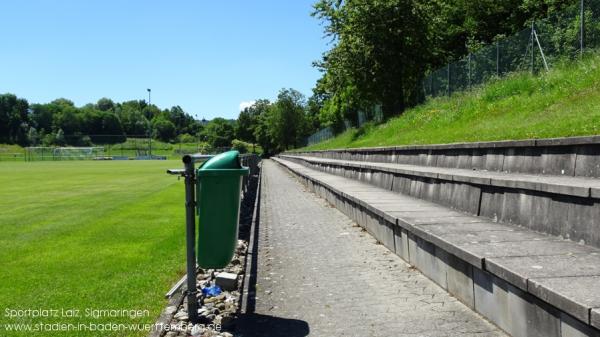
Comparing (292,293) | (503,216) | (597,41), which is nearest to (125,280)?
(292,293)

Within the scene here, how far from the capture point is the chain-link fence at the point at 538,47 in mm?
12570

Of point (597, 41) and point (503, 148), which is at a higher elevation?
point (597, 41)

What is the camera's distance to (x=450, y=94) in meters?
21.7

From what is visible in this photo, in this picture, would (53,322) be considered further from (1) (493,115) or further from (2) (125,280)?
(1) (493,115)

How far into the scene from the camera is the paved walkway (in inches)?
150

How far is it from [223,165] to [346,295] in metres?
1.61

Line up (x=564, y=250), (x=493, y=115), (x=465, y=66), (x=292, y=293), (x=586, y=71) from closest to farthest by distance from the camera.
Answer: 1. (x=564, y=250)
2. (x=292, y=293)
3. (x=586, y=71)
4. (x=493, y=115)
5. (x=465, y=66)

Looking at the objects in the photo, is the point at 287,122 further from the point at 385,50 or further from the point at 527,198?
the point at 527,198

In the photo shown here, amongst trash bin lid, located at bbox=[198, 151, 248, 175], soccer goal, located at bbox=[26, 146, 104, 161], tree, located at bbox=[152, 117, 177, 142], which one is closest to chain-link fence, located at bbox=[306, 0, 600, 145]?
trash bin lid, located at bbox=[198, 151, 248, 175]

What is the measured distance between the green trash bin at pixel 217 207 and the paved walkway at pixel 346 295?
61 centimetres

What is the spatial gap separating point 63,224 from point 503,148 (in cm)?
823

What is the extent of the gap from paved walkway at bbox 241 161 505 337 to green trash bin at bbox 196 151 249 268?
2.00 feet

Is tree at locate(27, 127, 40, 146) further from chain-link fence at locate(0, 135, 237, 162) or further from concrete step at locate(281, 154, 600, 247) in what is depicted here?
concrete step at locate(281, 154, 600, 247)

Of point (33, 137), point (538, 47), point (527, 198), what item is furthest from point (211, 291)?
point (33, 137)
